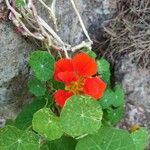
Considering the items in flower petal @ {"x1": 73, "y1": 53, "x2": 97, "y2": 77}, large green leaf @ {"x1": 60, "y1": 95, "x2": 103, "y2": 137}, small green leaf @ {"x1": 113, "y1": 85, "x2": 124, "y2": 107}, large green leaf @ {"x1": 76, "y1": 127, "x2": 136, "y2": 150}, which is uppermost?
flower petal @ {"x1": 73, "y1": 53, "x2": 97, "y2": 77}

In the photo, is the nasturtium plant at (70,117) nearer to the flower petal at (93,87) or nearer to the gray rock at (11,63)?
the flower petal at (93,87)

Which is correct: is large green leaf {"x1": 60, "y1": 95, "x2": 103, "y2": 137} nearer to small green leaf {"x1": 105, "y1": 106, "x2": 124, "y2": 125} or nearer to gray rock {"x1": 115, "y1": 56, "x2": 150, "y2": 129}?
small green leaf {"x1": 105, "y1": 106, "x2": 124, "y2": 125}

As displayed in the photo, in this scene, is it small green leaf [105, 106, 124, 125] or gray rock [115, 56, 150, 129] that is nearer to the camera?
small green leaf [105, 106, 124, 125]

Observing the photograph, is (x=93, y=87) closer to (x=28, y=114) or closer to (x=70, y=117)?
(x=70, y=117)

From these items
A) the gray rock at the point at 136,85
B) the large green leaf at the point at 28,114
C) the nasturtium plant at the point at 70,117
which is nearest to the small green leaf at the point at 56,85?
the nasturtium plant at the point at 70,117

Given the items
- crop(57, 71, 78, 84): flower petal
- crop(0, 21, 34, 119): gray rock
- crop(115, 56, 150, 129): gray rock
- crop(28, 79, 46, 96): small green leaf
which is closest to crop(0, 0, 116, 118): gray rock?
crop(0, 21, 34, 119): gray rock
